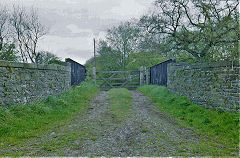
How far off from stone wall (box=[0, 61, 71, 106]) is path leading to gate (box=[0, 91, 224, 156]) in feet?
6.51

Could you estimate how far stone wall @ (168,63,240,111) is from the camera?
5191mm

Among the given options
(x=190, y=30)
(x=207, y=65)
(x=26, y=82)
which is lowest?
(x=26, y=82)

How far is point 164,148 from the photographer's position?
11.7 feet

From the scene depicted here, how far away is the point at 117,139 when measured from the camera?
13.4 ft

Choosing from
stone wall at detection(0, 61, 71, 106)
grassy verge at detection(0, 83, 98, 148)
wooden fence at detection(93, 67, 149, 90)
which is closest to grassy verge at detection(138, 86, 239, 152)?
grassy verge at detection(0, 83, 98, 148)

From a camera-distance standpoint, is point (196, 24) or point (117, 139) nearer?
point (117, 139)

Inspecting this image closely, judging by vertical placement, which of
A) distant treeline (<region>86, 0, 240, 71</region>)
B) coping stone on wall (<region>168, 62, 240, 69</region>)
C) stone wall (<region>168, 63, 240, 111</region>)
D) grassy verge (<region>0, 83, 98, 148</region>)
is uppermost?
distant treeline (<region>86, 0, 240, 71</region>)

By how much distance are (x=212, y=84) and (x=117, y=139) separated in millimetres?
3871

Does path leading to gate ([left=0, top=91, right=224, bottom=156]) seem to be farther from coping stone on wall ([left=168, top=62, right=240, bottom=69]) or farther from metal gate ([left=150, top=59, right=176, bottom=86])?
metal gate ([left=150, top=59, right=176, bottom=86])

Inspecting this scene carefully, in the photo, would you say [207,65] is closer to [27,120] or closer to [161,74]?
[27,120]

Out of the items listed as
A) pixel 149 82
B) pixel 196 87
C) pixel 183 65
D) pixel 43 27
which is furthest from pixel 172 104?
pixel 43 27

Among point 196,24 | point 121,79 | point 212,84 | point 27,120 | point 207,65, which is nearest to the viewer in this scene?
point 27,120

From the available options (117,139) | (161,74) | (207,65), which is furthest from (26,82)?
(161,74)

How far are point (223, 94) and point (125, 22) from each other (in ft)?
52.4
